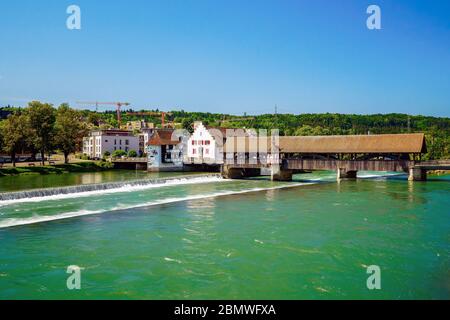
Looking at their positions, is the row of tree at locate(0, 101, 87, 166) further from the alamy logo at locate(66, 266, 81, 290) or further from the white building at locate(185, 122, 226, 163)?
the alamy logo at locate(66, 266, 81, 290)

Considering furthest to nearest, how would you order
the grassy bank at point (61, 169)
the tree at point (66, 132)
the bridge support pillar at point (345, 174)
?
the tree at point (66, 132), the grassy bank at point (61, 169), the bridge support pillar at point (345, 174)

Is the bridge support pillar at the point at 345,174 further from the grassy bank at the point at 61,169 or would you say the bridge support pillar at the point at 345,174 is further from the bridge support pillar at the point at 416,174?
the grassy bank at the point at 61,169

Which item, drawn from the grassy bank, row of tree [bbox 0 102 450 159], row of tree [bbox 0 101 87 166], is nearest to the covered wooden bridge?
the grassy bank

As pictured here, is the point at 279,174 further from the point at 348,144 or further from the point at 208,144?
the point at 208,144

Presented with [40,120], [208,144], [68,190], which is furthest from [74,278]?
[40,120]

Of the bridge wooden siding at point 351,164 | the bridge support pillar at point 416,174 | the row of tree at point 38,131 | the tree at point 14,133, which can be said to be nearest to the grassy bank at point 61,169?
the row of tree at point 38,131

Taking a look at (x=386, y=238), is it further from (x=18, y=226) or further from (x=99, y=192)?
(x=99, y=192)
